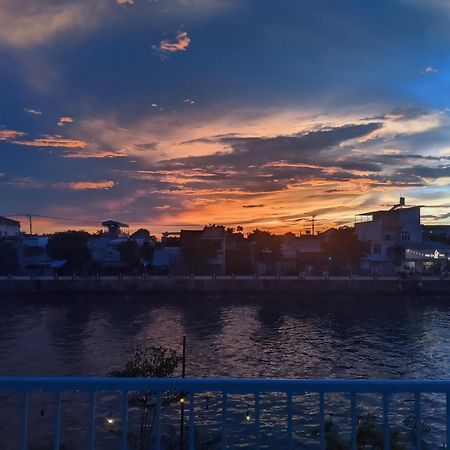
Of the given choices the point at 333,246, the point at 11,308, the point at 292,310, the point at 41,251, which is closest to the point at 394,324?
the point at 292,310

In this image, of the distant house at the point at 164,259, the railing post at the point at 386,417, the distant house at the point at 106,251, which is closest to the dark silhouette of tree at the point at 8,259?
the distant house at the point at 106,251

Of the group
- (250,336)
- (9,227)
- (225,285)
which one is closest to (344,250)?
(225,285)

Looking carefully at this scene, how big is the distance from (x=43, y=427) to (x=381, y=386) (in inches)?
381

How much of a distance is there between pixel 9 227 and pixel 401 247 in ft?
151

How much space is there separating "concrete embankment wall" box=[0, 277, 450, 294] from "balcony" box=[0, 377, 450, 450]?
87.2ft

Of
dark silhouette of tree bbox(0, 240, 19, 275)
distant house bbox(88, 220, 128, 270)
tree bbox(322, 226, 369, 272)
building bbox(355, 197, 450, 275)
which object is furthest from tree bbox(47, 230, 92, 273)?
building bbox(355, 197, 450, 275)

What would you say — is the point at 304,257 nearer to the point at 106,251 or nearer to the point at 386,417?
the point at 106,251

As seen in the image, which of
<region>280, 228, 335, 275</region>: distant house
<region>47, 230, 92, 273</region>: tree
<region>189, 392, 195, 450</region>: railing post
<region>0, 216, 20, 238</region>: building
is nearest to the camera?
<region>189, 392, 195, 450</region>: railing post

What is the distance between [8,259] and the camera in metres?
47.2

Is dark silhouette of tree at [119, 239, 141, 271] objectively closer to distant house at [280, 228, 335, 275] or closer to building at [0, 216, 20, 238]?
distant house at [280, 228, 335, 275]

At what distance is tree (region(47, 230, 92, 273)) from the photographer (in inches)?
1784

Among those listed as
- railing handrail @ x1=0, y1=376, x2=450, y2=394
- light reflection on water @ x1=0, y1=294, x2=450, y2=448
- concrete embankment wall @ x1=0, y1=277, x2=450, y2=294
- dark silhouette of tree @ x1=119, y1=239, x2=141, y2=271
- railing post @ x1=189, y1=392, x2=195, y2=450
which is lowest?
light reflection on water @ x1=0, y1=294, x2=450, y2=448

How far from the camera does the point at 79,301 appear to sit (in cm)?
3666

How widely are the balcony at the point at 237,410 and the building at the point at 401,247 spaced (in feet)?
114
